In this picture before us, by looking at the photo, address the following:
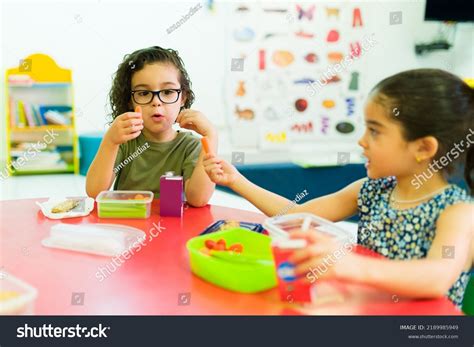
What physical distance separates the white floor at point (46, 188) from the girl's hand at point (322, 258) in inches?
48.1

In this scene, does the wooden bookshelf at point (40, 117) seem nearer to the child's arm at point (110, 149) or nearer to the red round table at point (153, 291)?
the child's arm at point (110, 149)

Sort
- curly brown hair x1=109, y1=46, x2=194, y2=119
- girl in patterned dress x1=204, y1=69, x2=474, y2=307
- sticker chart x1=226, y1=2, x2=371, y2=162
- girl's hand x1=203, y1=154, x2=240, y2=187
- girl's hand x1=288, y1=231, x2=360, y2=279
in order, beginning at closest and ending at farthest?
girl's hand x1=288, y1=231, x2=360, y2=279 → girl in patterned dress x1=204, y1=69, x2=474, y2=307 → girl's hand x1=203, y1=154, x2=240, y2=187 → curly brown hair x1=109, y1=46, x2=194, y2=119 → sticker chart x1=226, y1=2, x2=371, y2=162

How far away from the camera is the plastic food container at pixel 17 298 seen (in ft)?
2.06

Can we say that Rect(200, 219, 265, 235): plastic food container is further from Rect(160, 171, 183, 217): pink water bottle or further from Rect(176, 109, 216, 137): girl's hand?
Rect(176, 109, 216, 137): girl's hand

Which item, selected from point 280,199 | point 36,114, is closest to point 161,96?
point 280,199

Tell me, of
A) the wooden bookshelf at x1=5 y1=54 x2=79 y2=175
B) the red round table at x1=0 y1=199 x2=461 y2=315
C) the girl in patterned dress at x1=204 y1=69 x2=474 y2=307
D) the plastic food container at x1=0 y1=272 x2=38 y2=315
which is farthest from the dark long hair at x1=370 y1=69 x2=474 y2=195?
the wooden bookshelf at x1=5 y1=54 x2=79 y2=175

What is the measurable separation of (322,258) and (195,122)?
0.58 m

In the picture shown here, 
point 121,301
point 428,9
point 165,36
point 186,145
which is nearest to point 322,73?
point 428,9

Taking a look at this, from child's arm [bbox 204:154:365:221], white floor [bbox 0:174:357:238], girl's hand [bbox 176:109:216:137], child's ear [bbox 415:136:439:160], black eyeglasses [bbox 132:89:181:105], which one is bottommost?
white floor [bbox 0:174:357:238]

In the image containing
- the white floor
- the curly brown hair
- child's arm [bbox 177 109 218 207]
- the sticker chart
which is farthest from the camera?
the sticker chart

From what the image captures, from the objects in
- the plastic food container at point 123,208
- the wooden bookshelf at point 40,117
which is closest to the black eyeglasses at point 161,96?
the plastic food container at point 123,208

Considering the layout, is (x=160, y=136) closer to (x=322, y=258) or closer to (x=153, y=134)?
(x=153, y=134)

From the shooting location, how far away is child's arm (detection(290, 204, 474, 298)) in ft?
1.96
